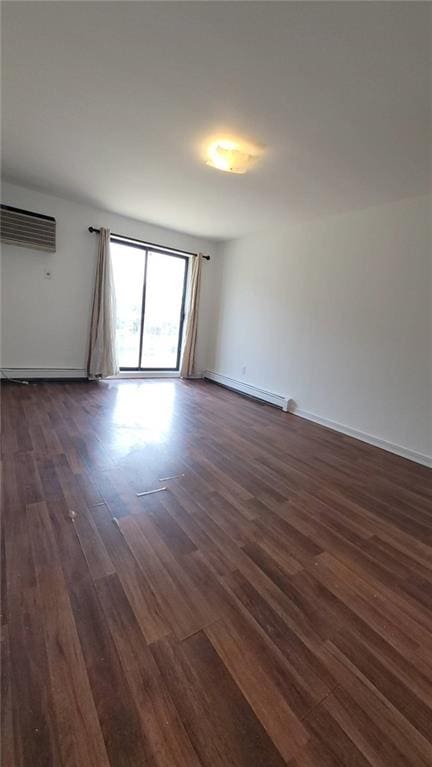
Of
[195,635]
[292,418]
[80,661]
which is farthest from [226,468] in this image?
[292,418]

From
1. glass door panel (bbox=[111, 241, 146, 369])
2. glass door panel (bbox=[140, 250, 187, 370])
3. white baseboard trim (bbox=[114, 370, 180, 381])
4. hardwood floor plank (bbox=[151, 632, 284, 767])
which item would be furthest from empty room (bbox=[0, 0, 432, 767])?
glass door panel (bbox=[140, 250, 187, 370])

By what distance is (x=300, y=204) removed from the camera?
349 cm

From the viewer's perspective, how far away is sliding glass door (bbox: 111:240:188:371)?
5074mm

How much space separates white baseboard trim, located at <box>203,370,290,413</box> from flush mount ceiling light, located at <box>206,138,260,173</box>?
2817mm

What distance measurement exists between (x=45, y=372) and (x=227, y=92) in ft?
13.0

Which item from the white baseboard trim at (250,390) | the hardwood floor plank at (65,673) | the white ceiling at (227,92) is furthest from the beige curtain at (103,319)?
the hardwood floor plank at (65,673)

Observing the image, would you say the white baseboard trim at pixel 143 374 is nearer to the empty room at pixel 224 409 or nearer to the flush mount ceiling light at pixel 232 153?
the empty room at pixel 224 409

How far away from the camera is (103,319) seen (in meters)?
4.63

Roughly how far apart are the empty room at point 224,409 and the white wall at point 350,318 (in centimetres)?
3

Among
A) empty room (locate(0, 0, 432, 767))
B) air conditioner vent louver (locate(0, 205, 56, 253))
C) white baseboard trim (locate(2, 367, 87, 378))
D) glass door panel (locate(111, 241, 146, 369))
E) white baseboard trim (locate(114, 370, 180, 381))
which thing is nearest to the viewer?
empty room (locate(0, 0, 432, 767))

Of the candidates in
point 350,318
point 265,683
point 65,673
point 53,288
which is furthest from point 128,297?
point 265,683

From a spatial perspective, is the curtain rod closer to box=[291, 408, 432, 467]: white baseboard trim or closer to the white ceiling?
the white ceiling

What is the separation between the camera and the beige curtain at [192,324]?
5.51 metres

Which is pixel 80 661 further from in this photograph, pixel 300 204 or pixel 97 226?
pixel 97 226
